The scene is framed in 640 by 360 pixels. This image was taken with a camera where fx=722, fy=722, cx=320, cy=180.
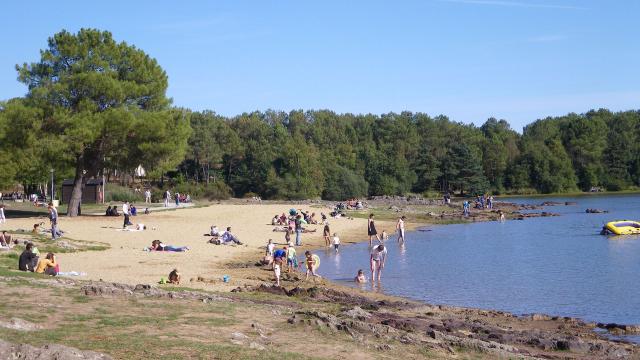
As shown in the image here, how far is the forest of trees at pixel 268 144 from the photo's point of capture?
4419 cm

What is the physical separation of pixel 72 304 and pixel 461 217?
56861 millimetres

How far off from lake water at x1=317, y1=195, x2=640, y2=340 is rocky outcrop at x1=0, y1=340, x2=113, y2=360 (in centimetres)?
1560

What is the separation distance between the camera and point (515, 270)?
32969mm

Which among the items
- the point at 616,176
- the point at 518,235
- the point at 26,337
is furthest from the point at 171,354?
the point at 616,176

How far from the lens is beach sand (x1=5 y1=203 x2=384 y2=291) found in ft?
80.2

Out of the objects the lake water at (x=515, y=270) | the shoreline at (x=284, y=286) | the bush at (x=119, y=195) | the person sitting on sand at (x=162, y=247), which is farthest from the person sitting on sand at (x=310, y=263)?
the bush at (x=119, y=195)

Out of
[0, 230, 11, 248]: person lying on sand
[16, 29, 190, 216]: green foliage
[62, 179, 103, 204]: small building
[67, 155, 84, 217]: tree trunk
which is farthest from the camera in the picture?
[62, 179, 103, 204]: small building

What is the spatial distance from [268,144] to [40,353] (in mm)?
98389

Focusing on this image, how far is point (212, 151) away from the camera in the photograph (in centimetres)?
10525

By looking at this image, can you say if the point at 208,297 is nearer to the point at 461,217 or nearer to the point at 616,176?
the point at 461,217

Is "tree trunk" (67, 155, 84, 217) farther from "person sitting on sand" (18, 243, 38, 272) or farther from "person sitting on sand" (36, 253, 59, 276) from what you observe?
"person sitting on sand" (18, 243, 38, 272)

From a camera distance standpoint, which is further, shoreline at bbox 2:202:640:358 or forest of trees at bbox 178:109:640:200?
forest of trees at bbox 178:109:640:200

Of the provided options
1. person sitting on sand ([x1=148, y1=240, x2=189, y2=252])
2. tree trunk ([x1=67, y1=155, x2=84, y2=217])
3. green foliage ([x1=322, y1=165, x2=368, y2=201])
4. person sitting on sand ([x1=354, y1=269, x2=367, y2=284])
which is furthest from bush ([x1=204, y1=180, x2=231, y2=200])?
person sitting on sand ([x1=354, y1=269, x2=367, y2=284])

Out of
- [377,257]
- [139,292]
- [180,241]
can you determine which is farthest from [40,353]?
[180,241]
